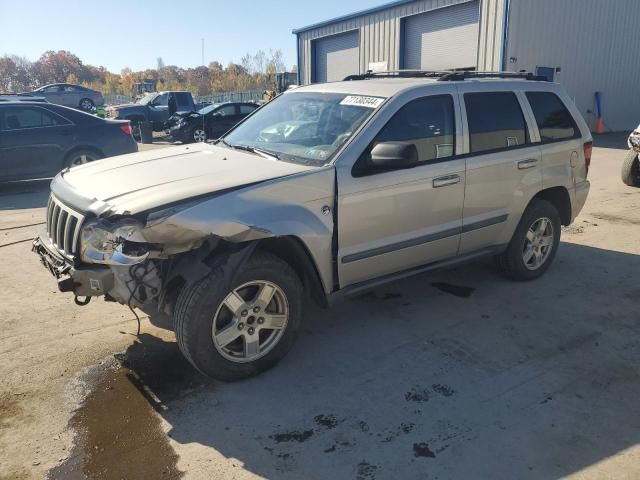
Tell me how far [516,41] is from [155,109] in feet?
46.2

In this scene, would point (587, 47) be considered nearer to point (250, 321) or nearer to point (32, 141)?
point (32, 141)

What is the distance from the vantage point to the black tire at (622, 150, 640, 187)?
9.54 metres

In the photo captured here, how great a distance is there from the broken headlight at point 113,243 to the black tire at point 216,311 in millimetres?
382

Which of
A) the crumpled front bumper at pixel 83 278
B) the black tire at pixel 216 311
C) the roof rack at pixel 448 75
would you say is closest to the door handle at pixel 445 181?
the roof rack at pixel 448 75

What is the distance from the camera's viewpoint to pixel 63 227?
3.53 meters

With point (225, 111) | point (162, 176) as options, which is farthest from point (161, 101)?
point (162, 176)

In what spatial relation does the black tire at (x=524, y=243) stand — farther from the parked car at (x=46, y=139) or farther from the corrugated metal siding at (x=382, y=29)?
the corrugated metal siding at (x=382, y=29)

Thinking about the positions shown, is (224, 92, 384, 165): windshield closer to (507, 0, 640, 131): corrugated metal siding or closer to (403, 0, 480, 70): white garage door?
(507, 0, 640, 131): corrugated metal siding

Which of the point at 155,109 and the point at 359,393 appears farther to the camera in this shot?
the point at 155,109

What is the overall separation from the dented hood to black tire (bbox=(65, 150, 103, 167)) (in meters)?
6.31

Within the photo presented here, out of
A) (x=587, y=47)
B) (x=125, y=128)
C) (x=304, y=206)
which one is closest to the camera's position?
(x=304, y=206)

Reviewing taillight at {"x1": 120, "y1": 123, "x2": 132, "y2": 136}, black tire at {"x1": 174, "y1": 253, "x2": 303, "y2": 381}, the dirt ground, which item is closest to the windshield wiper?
black tire at {"x1": 174, "y1": 253, "x2": 303, "y2": 381}

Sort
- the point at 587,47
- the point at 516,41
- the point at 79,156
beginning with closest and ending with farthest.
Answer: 1. the point at 79,156
2. the point at 516,41
3. the point at 587,47

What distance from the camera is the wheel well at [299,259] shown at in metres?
3.60
